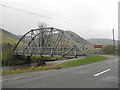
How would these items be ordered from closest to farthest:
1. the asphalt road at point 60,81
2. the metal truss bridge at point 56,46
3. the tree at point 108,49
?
the asphalt road at point 60,81 < the metal truss bridge at point 56,46 < the tree at point 108,49

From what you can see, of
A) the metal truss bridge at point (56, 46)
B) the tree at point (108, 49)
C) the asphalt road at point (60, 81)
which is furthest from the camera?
the tree at point (108, 49)

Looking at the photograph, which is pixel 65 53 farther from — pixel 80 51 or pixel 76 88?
pixel 76 88

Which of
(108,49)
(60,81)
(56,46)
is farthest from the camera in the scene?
(108,49)

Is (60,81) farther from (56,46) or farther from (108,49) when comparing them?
(108,49)

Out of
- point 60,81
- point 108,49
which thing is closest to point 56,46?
point 60,81

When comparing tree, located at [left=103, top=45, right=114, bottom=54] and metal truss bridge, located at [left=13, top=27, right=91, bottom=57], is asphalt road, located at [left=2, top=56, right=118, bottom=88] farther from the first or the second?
tree, located at [left=103, top=45, right=114, bottom=54]

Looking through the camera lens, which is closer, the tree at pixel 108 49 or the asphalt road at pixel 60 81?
the asphalt road at pixel 60 81

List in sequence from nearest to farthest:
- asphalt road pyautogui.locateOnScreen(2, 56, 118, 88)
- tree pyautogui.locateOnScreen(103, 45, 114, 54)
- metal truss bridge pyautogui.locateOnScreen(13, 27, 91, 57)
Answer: asphalt road pyautogui.locateOnScreen(2, 56, 118, 88) < metal truss bridge pyautogui.locateOnScreen(13, 27, 91, 57) < tree pyautogui.locateOnScreen(103, 45, 114, 54)

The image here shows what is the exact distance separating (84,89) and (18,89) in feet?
9.33

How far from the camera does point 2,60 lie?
101 feet

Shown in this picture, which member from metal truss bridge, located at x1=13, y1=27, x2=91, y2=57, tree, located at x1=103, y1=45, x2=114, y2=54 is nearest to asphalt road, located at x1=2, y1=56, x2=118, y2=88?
metal truss bridge, located at x1=13, y1=27, x2=91, y2=57

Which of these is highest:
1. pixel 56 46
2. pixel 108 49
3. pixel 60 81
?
pixel 56 46

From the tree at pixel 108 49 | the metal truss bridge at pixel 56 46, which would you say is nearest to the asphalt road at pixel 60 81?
the metal truss bridge at pixel 56 46

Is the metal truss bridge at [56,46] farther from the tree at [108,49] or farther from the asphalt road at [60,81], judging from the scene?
the asphalt road at [60,81]
